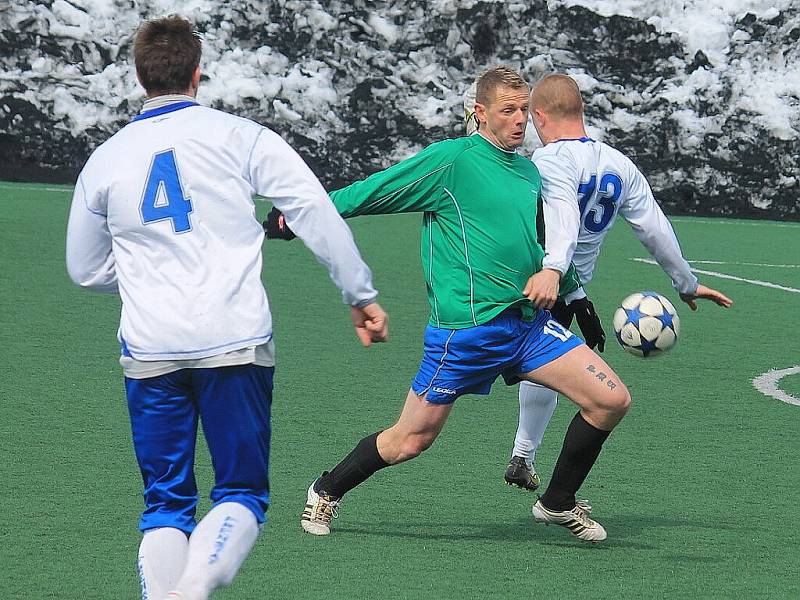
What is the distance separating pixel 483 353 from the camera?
191 inches

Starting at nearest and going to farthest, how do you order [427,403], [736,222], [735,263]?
[427,403] → [735,263] → [736,222]

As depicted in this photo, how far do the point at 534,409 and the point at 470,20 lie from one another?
13378 millimetres

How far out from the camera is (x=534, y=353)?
492cm

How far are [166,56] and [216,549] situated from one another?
3.85ft

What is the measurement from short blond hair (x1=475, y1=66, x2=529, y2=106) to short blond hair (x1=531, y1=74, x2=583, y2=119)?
51 centimetres

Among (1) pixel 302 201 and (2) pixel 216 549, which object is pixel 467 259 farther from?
(2) pixel 216 549

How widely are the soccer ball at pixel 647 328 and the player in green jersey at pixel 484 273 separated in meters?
0.78

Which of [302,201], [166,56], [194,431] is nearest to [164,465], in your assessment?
[194,431]

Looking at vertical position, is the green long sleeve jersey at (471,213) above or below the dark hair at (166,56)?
below

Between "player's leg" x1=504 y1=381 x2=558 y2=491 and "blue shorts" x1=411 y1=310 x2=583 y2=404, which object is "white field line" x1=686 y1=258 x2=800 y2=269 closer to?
"player's leg" x1=504 y1=381 x2=558 y2=491

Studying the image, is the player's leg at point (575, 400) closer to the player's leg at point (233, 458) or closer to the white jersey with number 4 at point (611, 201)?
the white jersey with number 4 at point (611, 201)

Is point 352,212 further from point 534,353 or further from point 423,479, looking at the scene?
point 423,479

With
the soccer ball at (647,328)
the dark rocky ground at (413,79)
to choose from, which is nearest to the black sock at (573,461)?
the soccer ball at (647,328)

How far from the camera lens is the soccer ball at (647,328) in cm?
573
